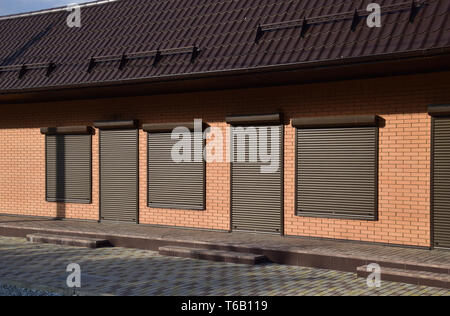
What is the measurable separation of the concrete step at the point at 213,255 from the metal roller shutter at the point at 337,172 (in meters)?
1.97

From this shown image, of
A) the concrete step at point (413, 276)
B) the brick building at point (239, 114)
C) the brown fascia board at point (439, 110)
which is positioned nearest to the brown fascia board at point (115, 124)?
the brick building at point (239, 114)

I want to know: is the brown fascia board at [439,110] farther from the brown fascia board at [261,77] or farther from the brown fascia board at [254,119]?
the brown fascia board at [254,119]

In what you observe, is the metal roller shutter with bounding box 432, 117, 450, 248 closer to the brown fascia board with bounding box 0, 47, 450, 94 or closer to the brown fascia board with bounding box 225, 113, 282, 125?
the brown fascia board with bounding box 0, 47, 450, 94

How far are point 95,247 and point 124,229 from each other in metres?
1.21

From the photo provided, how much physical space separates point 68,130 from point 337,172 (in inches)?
288

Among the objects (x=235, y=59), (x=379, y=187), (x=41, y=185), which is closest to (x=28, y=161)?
(x=41, y=185)

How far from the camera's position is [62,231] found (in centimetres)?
1343

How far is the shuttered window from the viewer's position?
11281 mm

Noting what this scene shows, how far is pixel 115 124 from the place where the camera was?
1461 cm

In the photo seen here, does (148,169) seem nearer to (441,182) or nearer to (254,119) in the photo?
(254,119)

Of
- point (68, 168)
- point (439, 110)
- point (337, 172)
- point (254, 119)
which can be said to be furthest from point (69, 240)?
point (439, 110)

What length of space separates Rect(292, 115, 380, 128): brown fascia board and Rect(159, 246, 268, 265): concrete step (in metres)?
2.91

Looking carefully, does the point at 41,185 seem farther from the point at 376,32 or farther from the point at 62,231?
the point at 376,32

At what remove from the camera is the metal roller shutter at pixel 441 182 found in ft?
34.3
